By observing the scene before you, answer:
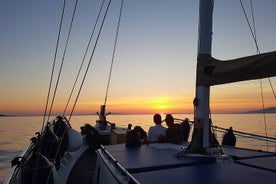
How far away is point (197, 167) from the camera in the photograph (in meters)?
4.81

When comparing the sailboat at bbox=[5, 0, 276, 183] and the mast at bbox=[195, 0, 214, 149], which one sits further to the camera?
the mast at bbox=[195, 0, 214, 149]

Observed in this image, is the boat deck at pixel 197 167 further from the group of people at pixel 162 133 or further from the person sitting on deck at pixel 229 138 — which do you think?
the person sitting on deck at pixel 229 138

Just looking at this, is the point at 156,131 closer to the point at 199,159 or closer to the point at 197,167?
the point at 199,159

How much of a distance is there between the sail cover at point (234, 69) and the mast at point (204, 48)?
20 centimetres

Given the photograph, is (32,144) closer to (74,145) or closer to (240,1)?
(74,145)

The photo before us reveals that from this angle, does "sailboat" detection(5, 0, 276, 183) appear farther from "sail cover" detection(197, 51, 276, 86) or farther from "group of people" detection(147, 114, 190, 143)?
"group of people" detection(147, 114, 190, 143)

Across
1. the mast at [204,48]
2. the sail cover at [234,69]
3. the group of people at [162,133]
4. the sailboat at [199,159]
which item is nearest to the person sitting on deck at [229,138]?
the group of people at [162,133]

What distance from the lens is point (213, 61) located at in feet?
17.7

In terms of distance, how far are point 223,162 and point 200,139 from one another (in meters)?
0.66

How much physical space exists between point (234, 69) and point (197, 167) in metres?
1.92

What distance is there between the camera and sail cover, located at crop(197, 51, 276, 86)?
4051 mm

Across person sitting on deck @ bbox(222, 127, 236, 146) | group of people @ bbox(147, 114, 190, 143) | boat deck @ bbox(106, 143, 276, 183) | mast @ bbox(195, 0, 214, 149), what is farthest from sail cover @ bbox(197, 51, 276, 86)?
person sitting on deck @ bbox(222, 127, 236, 146)

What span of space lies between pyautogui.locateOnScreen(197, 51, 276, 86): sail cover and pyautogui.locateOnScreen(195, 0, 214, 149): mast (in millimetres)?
197

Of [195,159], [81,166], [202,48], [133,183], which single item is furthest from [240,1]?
[81,166]
